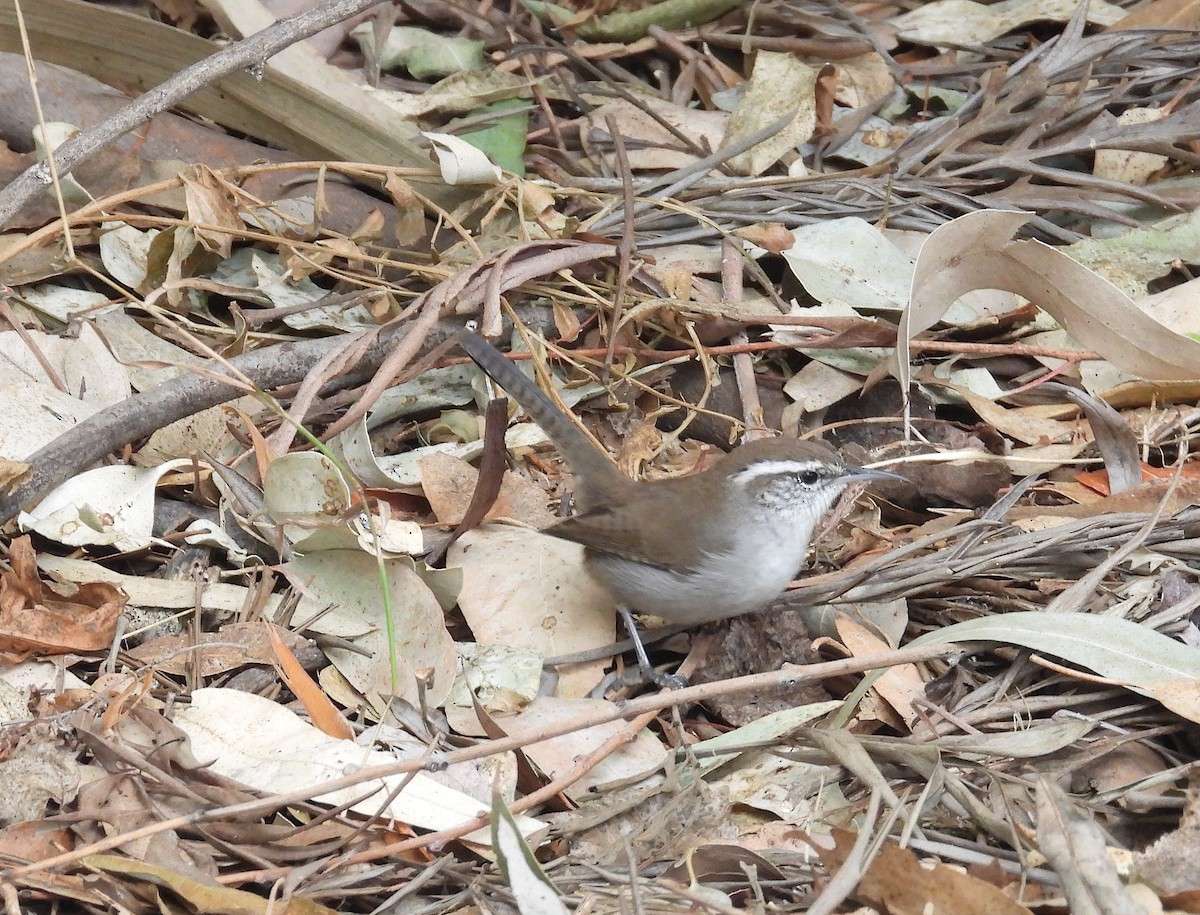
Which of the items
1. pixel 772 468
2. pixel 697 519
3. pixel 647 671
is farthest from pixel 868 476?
pixel 647 671

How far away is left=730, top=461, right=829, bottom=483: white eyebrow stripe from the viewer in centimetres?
393

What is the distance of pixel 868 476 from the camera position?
13.0 ft

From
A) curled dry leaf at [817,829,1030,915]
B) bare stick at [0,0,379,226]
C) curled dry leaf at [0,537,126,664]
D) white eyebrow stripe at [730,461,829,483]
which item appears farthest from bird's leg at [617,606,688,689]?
bare stick at [0,0,379,226]

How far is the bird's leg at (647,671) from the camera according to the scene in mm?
3771

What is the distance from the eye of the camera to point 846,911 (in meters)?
2.67

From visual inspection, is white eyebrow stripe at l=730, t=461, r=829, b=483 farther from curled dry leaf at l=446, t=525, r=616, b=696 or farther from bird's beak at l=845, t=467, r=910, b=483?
curled dry leaf at l=446, t=525, r=616, b=696

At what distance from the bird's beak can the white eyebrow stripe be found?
0.13 meters

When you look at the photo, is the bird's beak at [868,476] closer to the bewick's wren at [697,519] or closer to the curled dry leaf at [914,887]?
the bewick's wren at [697,519]

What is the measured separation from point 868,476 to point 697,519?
58 cm

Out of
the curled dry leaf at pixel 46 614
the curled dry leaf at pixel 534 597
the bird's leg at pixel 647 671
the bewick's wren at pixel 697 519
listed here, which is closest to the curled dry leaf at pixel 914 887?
the bird's leg at pixel 647 671

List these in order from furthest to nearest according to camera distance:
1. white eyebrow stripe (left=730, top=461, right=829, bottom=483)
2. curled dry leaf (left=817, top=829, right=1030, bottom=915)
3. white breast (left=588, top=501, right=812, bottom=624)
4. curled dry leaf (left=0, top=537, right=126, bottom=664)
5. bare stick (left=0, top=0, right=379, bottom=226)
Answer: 1. bare stick (left=0, top=0, right=379, bottom=226)
2. white eyebrow stripe (left=730, top=461, right=829, bottom=483)
3. white breast (left=588, top=501, right=812, bottom=624)
4. curled dry leaf (left=0, top=537, right=126, bottom=664)
5. curled dry leaf (left=817, top=829, right=1030, bottom=915)

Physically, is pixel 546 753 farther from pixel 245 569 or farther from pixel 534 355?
pixel 534 355

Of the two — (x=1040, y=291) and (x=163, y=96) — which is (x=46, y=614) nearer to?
(x=163, y=96)

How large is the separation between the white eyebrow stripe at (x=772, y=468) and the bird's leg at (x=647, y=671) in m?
0.59
